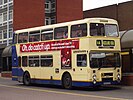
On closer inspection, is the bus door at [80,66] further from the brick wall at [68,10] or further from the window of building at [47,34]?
the brick wall at [68,10]

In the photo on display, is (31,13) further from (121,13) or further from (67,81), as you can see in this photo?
(67,81)

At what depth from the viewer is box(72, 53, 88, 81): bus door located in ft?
75.8

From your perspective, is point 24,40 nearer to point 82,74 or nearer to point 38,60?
point 38,60

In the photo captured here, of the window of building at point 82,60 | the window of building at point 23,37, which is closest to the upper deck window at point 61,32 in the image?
the window of building at point 82,60

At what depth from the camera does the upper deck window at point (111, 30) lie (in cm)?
2384

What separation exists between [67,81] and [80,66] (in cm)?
168

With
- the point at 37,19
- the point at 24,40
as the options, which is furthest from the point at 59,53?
the point at 37,19

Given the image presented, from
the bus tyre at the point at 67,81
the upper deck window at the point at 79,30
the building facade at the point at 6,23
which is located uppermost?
the building facade at the point at 6,23

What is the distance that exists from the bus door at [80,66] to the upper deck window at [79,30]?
3.82 ft

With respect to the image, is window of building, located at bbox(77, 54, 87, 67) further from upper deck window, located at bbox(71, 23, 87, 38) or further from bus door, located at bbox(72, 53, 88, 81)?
upper deck window, located at bbox(71, 23, 87, 38)

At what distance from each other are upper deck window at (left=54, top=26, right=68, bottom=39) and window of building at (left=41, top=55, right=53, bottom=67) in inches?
60.9

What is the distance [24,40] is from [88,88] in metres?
6.37

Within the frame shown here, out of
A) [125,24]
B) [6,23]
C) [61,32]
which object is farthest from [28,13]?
[61,32]

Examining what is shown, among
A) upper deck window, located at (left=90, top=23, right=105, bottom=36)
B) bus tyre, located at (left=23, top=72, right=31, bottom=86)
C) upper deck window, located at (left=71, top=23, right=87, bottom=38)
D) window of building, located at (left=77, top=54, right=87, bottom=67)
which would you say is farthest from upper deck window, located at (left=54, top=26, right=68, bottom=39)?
bus tyre, located at (left=23, top=72, right=31, bottom=86)
